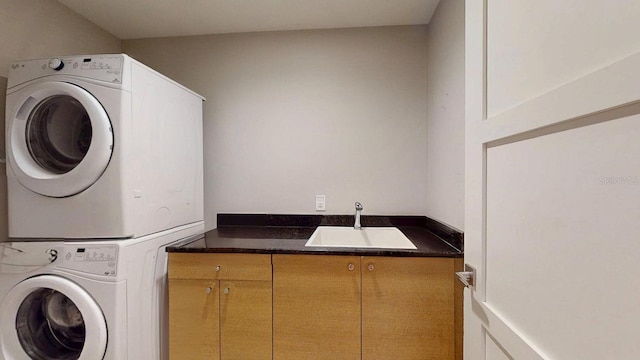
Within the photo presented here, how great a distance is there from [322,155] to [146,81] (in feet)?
3.91

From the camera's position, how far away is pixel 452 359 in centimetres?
133

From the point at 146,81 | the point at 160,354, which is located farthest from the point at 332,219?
the point at 146,81

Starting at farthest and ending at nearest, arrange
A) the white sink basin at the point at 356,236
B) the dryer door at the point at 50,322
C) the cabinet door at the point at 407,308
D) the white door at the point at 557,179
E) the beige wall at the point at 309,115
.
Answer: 1. the beige wall at the point at 309,115
2. the white sink basin at the point at 356,236
3. the cabinet door at the point at 407,308
4. the dryer door at the point at 50,322
5. the white door at the point at 557,179

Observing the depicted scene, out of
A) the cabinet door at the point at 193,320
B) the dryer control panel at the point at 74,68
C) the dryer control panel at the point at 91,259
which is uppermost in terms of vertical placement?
the dryer control panel at the point at 74,68

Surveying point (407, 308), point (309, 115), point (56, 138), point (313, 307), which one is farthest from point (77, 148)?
point (407, 308)

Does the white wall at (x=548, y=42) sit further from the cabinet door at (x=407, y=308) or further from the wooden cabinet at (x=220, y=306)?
the wooden cabinet at (x=220, y=306)

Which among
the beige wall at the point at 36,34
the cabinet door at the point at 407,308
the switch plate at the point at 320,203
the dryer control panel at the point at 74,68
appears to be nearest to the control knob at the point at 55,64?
the dryer control panel at the point at 74,68

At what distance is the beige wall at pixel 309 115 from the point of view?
1990 millimetres

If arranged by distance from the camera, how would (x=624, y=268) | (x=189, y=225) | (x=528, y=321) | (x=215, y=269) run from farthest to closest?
(x=189, y=225)
(x=215, y=269)
(x=528, y=321)
(x=624, y=268)

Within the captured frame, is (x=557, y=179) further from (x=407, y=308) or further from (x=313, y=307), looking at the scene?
(x=313, y=307)

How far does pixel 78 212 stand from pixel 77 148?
0.37 metres

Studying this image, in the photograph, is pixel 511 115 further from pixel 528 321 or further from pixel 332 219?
pixel 332 219

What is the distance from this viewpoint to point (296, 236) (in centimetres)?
174

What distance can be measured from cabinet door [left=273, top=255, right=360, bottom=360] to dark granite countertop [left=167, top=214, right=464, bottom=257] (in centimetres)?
8
